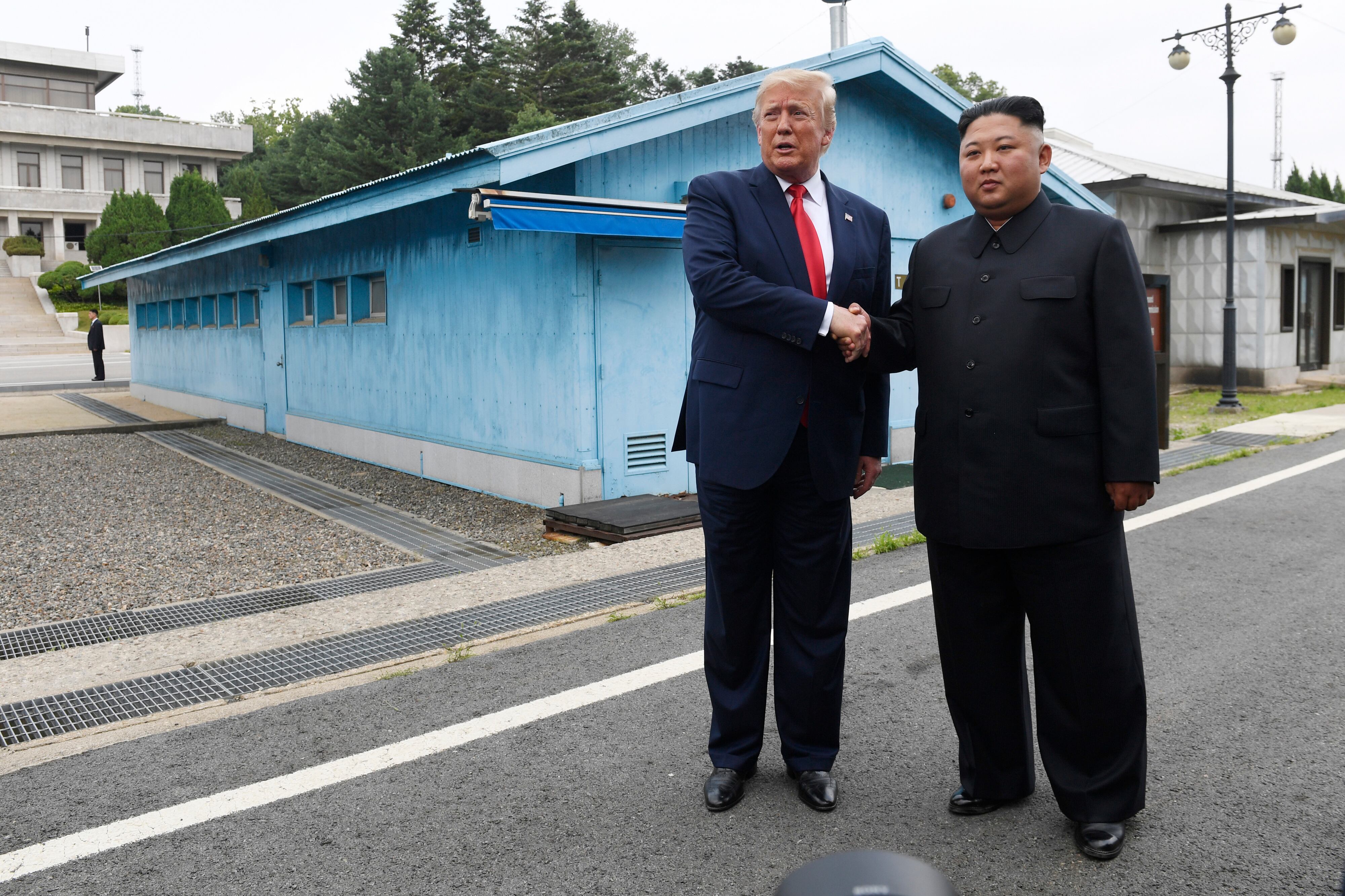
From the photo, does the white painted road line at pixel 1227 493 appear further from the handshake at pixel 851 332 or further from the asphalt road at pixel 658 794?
the handshake at pixel 851 332

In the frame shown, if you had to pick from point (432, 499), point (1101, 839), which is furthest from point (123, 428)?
point (1101, 839)

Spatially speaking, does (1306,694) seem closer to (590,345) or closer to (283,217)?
(590,345)

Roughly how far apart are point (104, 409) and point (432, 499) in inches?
533

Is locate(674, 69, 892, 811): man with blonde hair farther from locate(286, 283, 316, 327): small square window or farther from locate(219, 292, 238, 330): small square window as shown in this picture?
locate(219, 292, 238, 330): small square window

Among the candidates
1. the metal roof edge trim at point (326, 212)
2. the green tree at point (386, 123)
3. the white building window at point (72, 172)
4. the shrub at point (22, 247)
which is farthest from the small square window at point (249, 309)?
the white building window at point (72, 172)

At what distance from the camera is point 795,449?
320cm

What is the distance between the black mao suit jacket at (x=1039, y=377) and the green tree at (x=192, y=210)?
53334 millimetres

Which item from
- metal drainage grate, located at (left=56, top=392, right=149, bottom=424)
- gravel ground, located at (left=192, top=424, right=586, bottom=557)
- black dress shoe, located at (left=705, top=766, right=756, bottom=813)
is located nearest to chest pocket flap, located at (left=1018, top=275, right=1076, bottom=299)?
black dress shoe, located at (left=705, top=766, right=756, bottom=813)

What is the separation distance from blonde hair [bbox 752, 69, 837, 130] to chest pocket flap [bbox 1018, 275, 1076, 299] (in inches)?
29.4

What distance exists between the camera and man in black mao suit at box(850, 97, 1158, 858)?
2.83 meters

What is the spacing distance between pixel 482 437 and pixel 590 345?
74.7 inches

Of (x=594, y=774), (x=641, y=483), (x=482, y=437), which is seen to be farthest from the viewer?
(x=482, y=437)

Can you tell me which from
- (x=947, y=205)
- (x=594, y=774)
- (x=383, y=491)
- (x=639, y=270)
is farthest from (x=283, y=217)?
(x=594, y=774)

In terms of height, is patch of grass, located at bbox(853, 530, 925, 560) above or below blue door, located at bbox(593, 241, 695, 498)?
below
